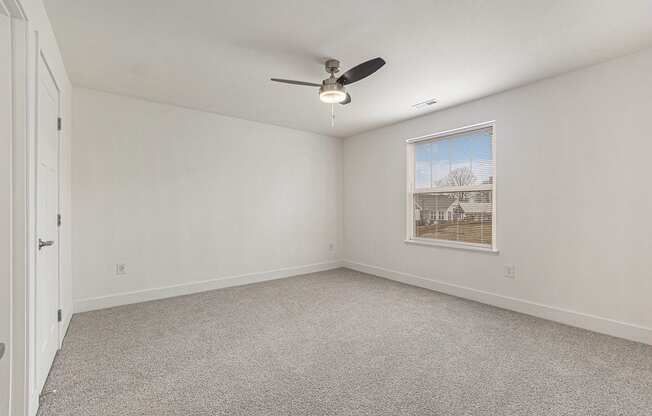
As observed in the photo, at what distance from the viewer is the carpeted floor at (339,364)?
181 centimetres

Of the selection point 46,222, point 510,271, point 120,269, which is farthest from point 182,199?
point 510,271

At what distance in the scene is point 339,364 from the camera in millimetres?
2273

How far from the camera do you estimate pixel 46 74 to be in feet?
7.02

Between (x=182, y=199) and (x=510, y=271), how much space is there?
4088 mm

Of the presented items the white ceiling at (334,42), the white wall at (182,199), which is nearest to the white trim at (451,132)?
the white ceiling at (334,42)

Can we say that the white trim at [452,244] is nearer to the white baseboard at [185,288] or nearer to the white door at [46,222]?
the white baseboard at [185,288]

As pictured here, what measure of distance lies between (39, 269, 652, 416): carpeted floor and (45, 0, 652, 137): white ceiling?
2466mm

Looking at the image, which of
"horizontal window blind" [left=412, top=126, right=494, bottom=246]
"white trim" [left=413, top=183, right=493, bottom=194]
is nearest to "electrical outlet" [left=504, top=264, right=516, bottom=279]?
"horizontal window blind" [left=412, top=126, right=494, bottom=246]

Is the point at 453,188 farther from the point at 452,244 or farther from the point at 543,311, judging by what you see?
the point at 543,311

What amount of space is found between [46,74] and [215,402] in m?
2.49

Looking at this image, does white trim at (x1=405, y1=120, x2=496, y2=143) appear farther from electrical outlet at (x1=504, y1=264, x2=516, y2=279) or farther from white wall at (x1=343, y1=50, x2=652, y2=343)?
electrical outlet at (x1=504, y1=264, x2=516, y2=279)

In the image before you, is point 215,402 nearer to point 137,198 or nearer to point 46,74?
point 46,74

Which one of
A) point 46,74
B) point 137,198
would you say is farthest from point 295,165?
point 46,74

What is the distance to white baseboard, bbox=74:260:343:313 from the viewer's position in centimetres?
343
